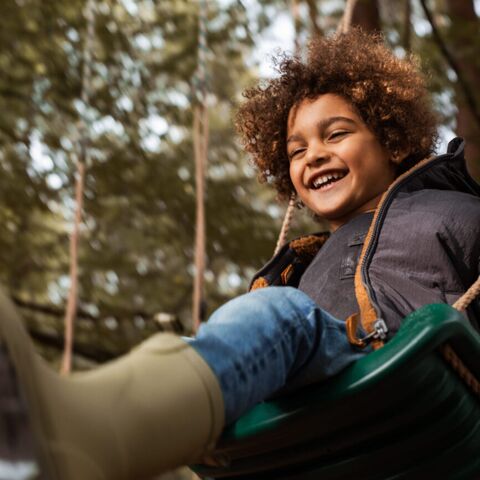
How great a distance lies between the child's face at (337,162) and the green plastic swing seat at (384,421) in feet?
1.82

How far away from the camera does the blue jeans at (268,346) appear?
1109mm

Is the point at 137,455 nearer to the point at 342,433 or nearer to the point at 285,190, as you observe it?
the point at 342,433

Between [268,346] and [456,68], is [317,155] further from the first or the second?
[456,68]

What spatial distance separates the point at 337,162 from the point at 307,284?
27 centimetres

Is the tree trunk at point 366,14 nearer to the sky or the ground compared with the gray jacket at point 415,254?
nearer to the sky

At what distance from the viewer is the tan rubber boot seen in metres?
0.82

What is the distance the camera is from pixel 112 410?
94cm

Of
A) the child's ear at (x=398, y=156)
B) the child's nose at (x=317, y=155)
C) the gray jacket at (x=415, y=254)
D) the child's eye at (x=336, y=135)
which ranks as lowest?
the gray jacket at (x=415, y=254)

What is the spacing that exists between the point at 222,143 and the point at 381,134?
466cm

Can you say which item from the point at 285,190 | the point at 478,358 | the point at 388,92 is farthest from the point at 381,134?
the point at 478,358

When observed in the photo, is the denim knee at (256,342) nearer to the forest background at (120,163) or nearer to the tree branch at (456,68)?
the tree branch at (456,68)

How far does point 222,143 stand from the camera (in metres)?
6.52

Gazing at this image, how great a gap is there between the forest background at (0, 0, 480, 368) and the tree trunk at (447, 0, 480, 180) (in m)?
0.32

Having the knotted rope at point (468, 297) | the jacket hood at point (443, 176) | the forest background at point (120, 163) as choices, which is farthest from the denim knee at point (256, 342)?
the forest background at point (120, 163)
